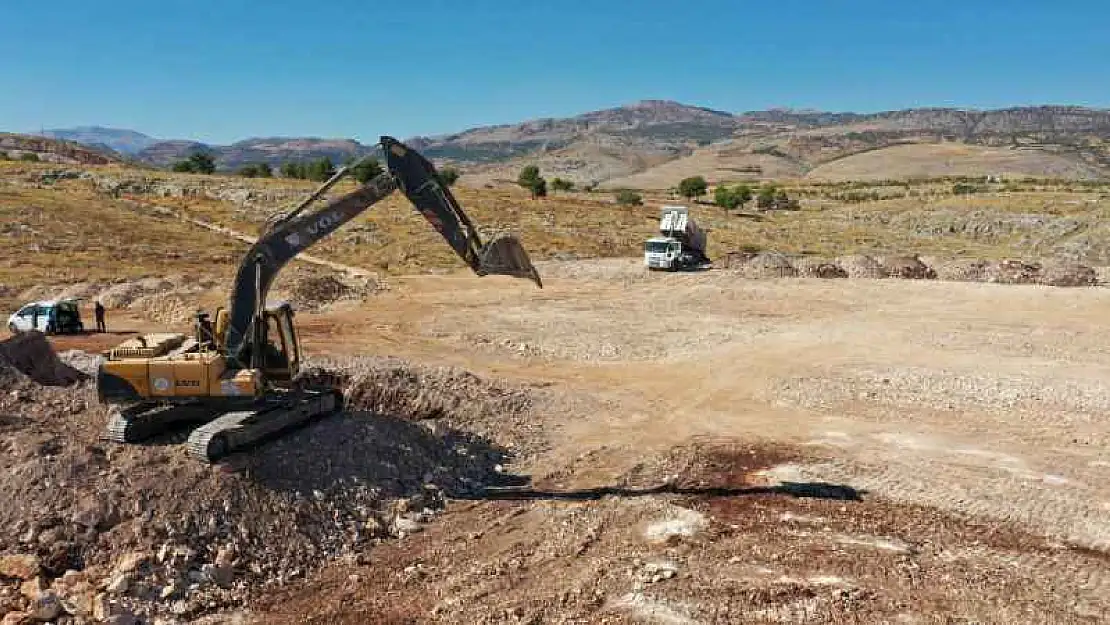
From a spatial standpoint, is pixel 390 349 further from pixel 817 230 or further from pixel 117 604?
pixel 817 230

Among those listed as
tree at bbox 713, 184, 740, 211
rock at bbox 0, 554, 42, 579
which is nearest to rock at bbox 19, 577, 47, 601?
rock at bbox 0, 554, 42, 579

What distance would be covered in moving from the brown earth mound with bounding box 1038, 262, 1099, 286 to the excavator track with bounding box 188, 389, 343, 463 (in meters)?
36.1

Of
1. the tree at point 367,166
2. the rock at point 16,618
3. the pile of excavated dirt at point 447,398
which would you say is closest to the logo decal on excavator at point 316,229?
the tree at point 367,166

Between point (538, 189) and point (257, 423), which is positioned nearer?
point (257, 423)

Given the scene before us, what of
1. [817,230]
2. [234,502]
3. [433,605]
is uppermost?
[817,230]

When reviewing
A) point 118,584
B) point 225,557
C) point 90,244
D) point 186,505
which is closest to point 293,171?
point 90,244

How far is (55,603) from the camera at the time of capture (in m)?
9.16

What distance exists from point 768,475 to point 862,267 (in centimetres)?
2891

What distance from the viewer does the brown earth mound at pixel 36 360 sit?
17.9 m

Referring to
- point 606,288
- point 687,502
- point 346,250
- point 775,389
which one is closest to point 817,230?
point 606,288

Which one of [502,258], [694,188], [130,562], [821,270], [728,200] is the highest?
[694,188]

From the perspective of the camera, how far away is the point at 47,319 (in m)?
26.8

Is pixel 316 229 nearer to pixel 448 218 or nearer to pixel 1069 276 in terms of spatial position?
pixel 448 218

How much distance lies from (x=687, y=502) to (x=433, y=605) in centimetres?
526
